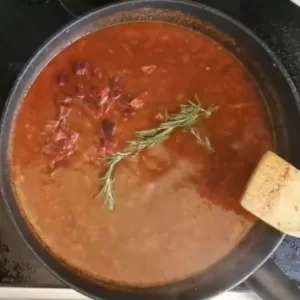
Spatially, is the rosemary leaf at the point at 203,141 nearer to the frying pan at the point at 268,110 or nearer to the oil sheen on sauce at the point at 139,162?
the oil sheen on sauce at the point at 139,162

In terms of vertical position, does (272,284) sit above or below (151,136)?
below

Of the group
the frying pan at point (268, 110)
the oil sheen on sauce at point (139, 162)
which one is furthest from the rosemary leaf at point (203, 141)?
the frying pan at point (268, 110)

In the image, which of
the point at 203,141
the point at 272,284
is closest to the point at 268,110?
A: the point at 203,141

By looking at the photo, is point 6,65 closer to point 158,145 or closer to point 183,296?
point 158,145

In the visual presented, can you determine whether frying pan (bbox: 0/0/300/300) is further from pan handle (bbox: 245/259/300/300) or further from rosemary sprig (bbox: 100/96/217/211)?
rosemary sprig (bbox: 100/96/217/211)

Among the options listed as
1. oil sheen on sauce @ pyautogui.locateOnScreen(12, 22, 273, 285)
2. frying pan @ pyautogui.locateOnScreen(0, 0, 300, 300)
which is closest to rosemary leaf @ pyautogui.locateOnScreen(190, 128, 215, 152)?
oil sheen on sauce @ pyautogui.locateOnScreen(12, 22, 273, 285)

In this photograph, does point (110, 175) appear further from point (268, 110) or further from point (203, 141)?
point (268, 110)
